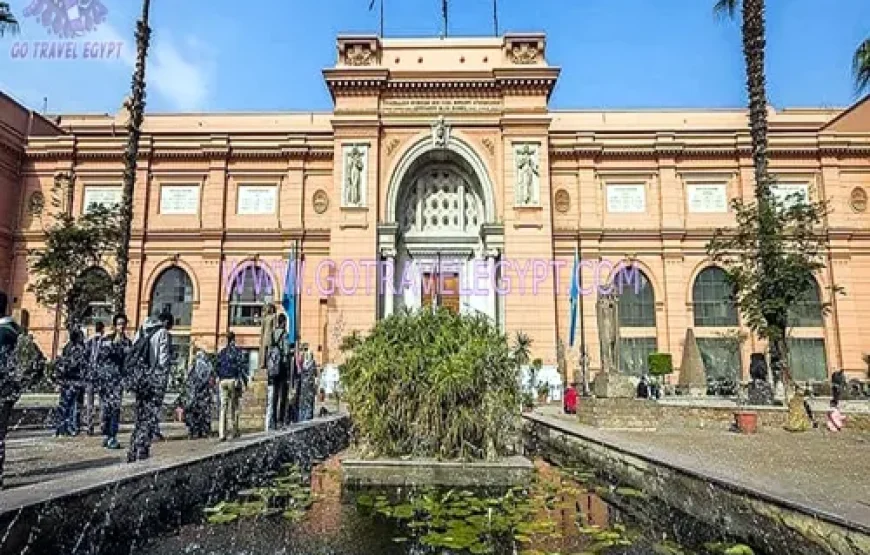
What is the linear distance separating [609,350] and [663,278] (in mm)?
15649

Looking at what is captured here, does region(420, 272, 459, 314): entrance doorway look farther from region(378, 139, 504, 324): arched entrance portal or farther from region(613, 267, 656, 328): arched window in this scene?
region(613, 267, 656, 328): arched window

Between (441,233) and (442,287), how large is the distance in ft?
8.61

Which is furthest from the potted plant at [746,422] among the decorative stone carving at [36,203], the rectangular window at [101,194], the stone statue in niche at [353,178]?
the decorative stone carving at [36,203]

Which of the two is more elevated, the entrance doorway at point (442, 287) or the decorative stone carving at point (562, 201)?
the decorative stone carving at point (562, 201)

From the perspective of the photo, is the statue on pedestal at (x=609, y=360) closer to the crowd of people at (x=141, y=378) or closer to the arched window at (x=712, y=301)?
the crowd of people at (x=141, y=378)

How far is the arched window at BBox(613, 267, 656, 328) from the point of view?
92.9ft

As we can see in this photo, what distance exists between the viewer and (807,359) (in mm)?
27500

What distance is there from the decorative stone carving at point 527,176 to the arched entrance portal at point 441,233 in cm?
135

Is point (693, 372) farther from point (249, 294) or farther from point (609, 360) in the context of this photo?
point (249, 294)

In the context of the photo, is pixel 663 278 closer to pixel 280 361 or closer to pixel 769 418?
pixel 769 418

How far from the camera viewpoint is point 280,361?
10797 millimetres

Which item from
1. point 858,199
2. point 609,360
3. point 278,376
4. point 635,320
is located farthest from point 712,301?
point 278,376

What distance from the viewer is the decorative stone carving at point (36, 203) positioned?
29.4 meters

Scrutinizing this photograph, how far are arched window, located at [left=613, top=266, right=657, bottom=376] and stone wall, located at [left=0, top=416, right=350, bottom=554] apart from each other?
23499mm
